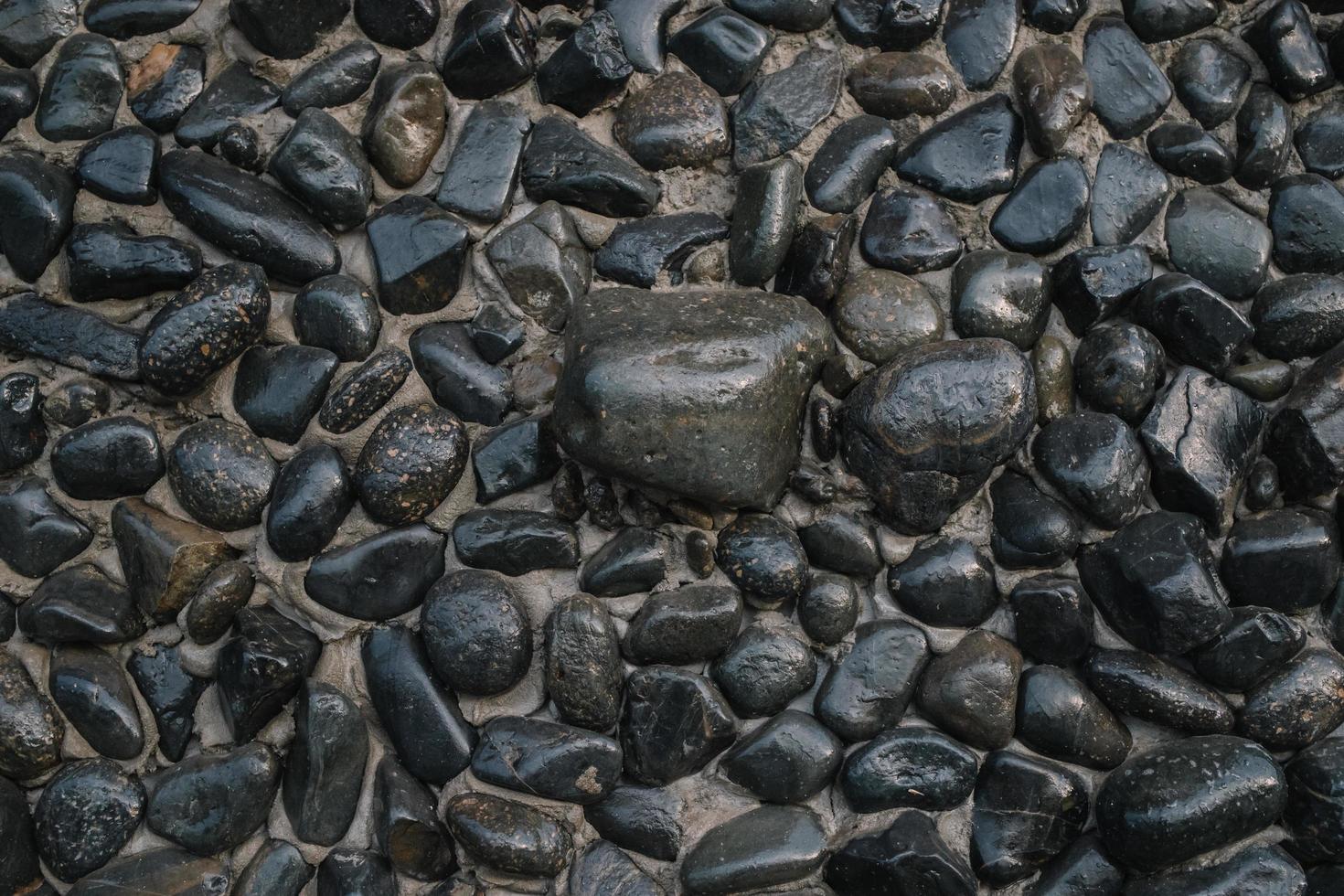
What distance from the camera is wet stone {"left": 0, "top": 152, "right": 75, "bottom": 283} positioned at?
2379mm

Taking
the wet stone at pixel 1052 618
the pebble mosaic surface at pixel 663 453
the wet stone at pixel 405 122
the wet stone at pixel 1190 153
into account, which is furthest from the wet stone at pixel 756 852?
the wet stone at pixel 1190 153

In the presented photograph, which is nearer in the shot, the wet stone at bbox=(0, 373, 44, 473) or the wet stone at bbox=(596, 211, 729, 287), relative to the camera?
the wet stone at bbox=(0, 373, 44, 473)

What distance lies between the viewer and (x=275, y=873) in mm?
2221

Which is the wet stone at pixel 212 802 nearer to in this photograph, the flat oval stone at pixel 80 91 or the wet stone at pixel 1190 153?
the flat oval stone at pixel 80 91

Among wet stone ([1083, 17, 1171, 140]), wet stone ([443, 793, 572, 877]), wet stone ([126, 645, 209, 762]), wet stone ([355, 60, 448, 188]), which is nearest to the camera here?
wet stone ([443, 793, 572, 877])

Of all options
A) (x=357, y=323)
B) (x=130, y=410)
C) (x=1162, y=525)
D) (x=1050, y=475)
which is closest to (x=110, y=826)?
(x=130, y=410)

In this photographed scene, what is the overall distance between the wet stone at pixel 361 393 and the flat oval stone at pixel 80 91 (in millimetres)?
826

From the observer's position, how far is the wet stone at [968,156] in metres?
2.54

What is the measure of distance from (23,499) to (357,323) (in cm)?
77

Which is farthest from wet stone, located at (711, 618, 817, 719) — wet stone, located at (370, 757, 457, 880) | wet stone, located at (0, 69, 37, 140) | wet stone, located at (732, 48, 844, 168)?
wet stone, located at (0, 69, 37, 140)

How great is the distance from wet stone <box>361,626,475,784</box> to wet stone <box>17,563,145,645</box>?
1.72 feet

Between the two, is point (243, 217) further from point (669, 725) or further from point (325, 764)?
point (669, 725)

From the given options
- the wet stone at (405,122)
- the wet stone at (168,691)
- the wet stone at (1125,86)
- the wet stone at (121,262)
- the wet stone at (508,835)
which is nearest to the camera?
the wet stone at (508,835)

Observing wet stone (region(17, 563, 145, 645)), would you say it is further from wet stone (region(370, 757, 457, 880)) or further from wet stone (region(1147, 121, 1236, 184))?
wet stone (region(1147, 121, 1236, 184))
